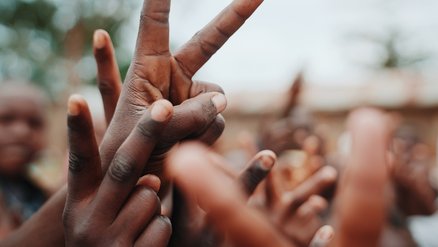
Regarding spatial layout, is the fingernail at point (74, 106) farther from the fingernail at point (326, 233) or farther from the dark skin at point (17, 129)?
the dark skin at point (17, 129)

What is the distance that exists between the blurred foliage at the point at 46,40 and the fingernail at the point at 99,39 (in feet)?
53.6

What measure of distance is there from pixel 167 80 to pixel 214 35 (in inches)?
6.4

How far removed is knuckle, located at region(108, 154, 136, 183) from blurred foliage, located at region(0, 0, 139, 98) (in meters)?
16.7

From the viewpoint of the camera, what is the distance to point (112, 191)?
46.0 inches

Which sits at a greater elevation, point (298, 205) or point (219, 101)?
point (219, 101)

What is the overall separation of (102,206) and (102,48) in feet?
1.65

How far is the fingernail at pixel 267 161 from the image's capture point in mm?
1354

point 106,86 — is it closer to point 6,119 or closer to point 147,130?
point 147,130

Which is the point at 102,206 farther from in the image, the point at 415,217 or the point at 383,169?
the point at 415,217

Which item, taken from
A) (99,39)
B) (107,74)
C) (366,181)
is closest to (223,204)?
(366,181)

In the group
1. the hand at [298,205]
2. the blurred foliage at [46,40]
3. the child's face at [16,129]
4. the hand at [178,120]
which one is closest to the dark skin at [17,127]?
the child's face at [16,129]

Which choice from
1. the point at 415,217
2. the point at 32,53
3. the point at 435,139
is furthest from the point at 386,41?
the point at 415,217

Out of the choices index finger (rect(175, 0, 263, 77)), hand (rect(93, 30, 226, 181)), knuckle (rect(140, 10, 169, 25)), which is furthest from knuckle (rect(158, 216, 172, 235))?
knuckle (rect(140, 10, 169, 25))

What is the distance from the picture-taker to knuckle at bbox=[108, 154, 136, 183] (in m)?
1.16
